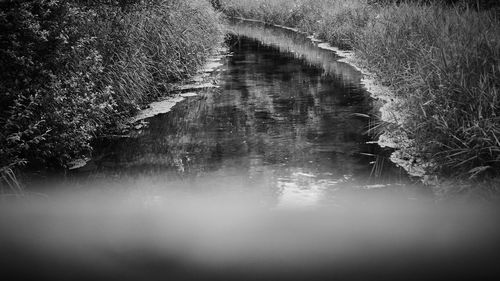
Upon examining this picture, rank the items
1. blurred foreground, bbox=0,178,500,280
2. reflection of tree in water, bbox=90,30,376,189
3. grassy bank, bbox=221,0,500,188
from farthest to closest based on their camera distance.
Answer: reflection of tree in water, bbox=90,30,376,189
grassy bank, bbox=221,0,500,188
blurred foreground, bbox=0,178,500,280

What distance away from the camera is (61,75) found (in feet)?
17.2

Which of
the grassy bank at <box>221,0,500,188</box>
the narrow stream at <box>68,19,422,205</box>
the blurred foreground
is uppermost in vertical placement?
the grassy bank at <box>221,0,500,188</box>

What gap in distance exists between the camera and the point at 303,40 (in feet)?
58.0

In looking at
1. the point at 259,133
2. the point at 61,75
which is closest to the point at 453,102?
the point at 259,133

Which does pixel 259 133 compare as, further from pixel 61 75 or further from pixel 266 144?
pixel 61 75

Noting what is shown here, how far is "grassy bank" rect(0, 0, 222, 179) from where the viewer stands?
14.9 ft

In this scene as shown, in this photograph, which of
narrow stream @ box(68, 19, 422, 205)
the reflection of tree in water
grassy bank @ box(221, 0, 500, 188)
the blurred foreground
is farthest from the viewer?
the reflection of tree in water

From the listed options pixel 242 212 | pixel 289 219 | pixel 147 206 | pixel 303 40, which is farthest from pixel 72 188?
pixel 303 40

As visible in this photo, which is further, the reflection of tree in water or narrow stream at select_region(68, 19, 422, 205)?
the reflection of tree in water

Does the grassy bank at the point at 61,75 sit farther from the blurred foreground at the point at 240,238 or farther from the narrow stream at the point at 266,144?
the blurred foreground at the point at 240,238

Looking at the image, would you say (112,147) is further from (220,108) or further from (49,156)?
(220,108)

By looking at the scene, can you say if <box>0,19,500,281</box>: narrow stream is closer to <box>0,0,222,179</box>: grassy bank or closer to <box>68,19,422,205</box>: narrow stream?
<box>68,19,422,205</box>: narrow stream

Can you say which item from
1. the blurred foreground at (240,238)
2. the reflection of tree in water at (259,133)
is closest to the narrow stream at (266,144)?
the reflection of tree in water at (259,133)

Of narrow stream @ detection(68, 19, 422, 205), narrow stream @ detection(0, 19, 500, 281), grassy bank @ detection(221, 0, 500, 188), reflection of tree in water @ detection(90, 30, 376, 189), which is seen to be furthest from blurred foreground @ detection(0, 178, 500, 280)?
reflection of tree in water @ detection(90, 30, 376, 189)
